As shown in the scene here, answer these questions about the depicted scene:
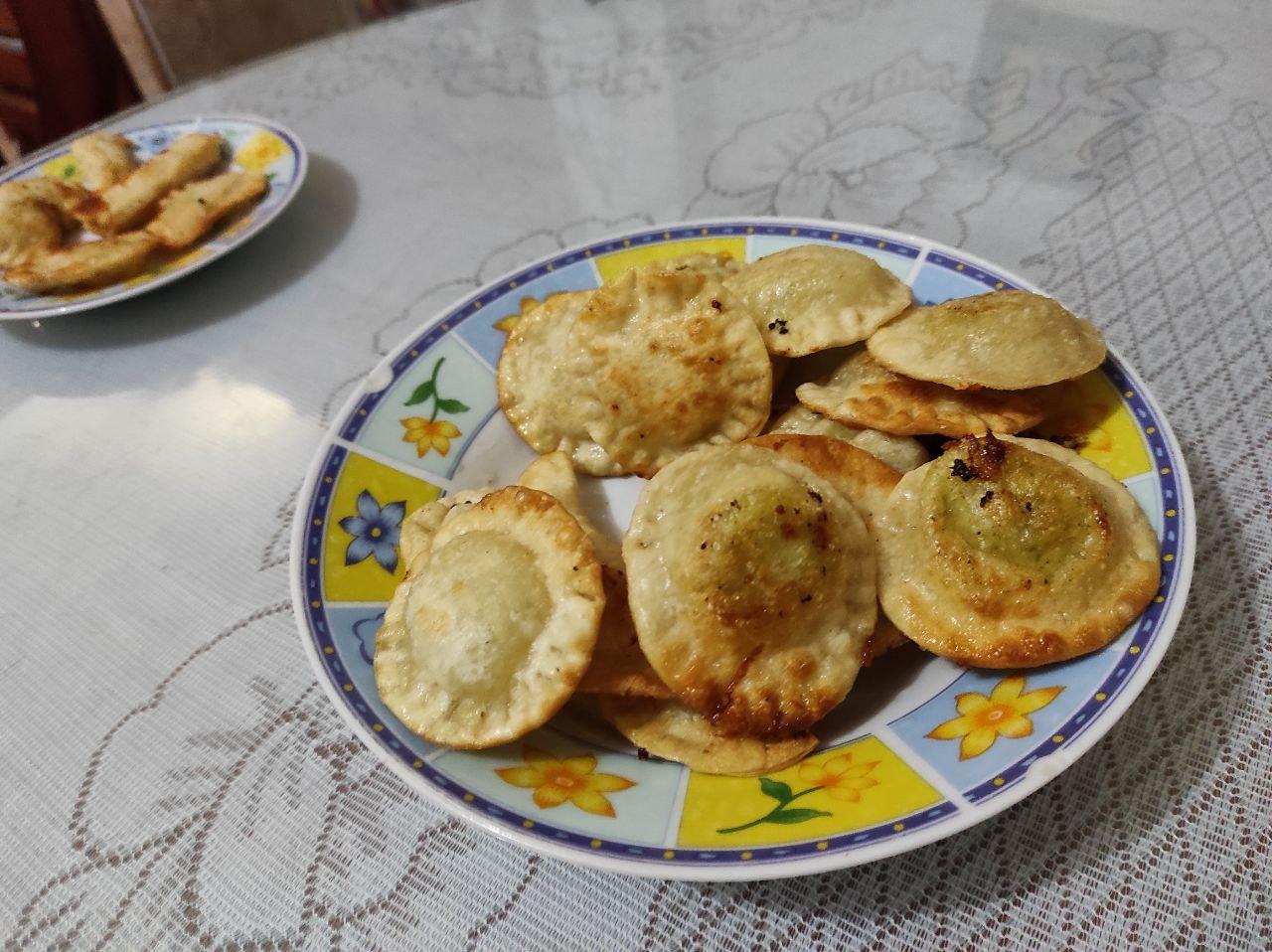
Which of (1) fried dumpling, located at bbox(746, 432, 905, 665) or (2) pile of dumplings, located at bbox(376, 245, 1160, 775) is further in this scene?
(1) fried dumpling, located at bbox(746, 432, 905, 665)

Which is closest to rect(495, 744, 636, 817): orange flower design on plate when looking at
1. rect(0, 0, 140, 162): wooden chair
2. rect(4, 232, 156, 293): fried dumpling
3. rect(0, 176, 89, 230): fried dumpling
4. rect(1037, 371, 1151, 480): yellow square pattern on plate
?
rect(1037, 371, 1151, 480): yellow square pattern on plate

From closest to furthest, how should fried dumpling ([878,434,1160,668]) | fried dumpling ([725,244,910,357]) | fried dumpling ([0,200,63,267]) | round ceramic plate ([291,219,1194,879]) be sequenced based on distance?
round ceramic plate ([291,219,1194,879]), fried dumpling ([878,434,1160,668]), fried dumpling ([725,244,910,357]), fried dumpling ([0,200,63,267])

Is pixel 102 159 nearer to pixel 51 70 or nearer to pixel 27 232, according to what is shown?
pixel 27 232

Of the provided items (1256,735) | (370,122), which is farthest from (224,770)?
(370,122)

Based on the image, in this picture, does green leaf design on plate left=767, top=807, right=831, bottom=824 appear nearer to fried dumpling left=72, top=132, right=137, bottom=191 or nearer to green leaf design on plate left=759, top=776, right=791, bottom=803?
green leaf design on plate left=759, top=776, right=791, bottom=803

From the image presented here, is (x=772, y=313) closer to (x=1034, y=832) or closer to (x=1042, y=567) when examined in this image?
(x=1042, y=567)
